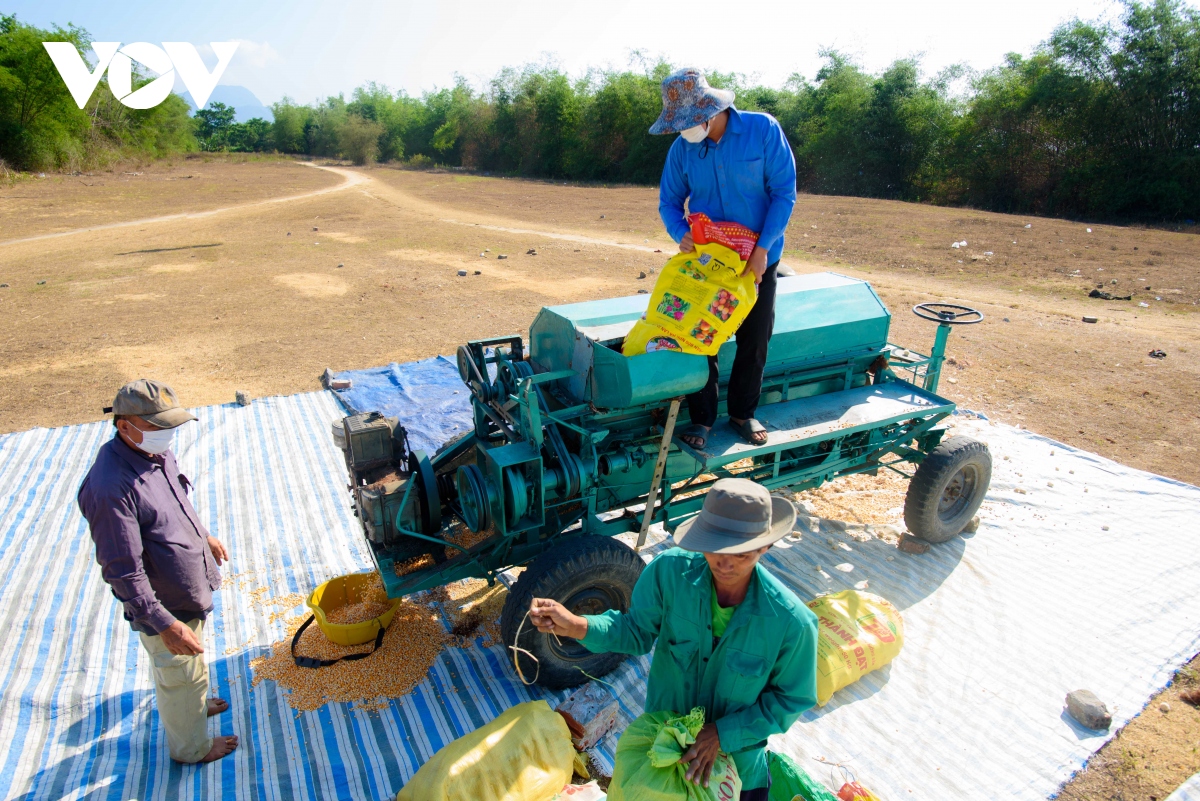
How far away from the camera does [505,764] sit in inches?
112

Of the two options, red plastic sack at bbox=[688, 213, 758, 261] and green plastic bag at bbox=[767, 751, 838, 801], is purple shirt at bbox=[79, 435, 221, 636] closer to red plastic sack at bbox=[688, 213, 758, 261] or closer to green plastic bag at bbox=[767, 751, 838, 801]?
green plastic bag at bbox=[767, 751, 838, 801]

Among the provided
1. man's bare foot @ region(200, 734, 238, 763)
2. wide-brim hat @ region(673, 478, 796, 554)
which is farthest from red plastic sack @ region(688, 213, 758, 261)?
man's bare foot @ region(200, 734, 238, 763)

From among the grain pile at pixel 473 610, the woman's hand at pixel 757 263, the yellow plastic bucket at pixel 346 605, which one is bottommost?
the grain pile at pixel 473 610

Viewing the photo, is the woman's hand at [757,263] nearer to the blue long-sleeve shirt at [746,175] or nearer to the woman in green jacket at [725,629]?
the blue long-sleeve shirt at [746,175]

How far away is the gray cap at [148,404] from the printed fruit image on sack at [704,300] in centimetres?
214

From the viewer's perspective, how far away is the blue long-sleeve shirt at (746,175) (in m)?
3.65

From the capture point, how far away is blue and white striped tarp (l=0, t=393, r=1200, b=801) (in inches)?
131

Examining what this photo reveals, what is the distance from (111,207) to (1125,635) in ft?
92.4

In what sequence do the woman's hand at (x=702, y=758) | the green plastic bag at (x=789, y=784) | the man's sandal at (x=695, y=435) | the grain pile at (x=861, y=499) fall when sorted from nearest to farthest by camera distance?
the woman's hand at (x=702, y=758) < the green plastic bag at (x=789, y=784) < the man's sandal at (x=695, y=435) < the grain pile at (x=861, y=499)

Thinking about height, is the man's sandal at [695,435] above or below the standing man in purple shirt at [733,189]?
below

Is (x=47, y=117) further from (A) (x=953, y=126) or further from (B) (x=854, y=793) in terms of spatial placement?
(B) (x=854, y=793)

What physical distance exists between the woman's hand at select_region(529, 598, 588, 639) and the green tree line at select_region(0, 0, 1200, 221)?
77.3 feet

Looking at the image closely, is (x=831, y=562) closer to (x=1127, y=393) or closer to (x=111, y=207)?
(x=1127, y=393)


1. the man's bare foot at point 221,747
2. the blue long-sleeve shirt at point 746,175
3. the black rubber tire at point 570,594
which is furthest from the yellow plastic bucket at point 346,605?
the blue long-sleeve shirt at point 746,175
